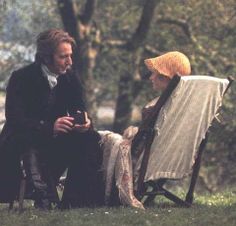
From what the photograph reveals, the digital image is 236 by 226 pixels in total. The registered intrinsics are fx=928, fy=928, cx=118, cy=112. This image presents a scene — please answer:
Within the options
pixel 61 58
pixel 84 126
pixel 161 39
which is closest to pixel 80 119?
pixel 84 126

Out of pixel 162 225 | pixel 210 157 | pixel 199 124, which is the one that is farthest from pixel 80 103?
pixel 210 157

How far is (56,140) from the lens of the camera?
26.1 feet

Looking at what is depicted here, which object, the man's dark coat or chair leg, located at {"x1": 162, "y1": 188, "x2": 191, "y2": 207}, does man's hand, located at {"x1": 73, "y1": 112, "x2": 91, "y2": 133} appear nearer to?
the man's dark coat

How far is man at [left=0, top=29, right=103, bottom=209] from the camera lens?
25.7 feet

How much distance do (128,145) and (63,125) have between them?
67cm

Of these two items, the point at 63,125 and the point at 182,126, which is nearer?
the point at 63,125

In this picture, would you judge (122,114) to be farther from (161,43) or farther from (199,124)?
(199,124)

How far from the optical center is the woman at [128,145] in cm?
801

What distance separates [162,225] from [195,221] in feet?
0.92

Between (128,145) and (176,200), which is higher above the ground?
(128,145)

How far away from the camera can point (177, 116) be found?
7.97 metres

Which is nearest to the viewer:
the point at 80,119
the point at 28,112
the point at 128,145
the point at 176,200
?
the point at 80,119

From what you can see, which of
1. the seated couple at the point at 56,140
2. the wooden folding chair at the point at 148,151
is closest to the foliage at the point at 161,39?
the wooden folding chair at the point at 148,151

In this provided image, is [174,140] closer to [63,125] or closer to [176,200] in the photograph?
[176,200]
